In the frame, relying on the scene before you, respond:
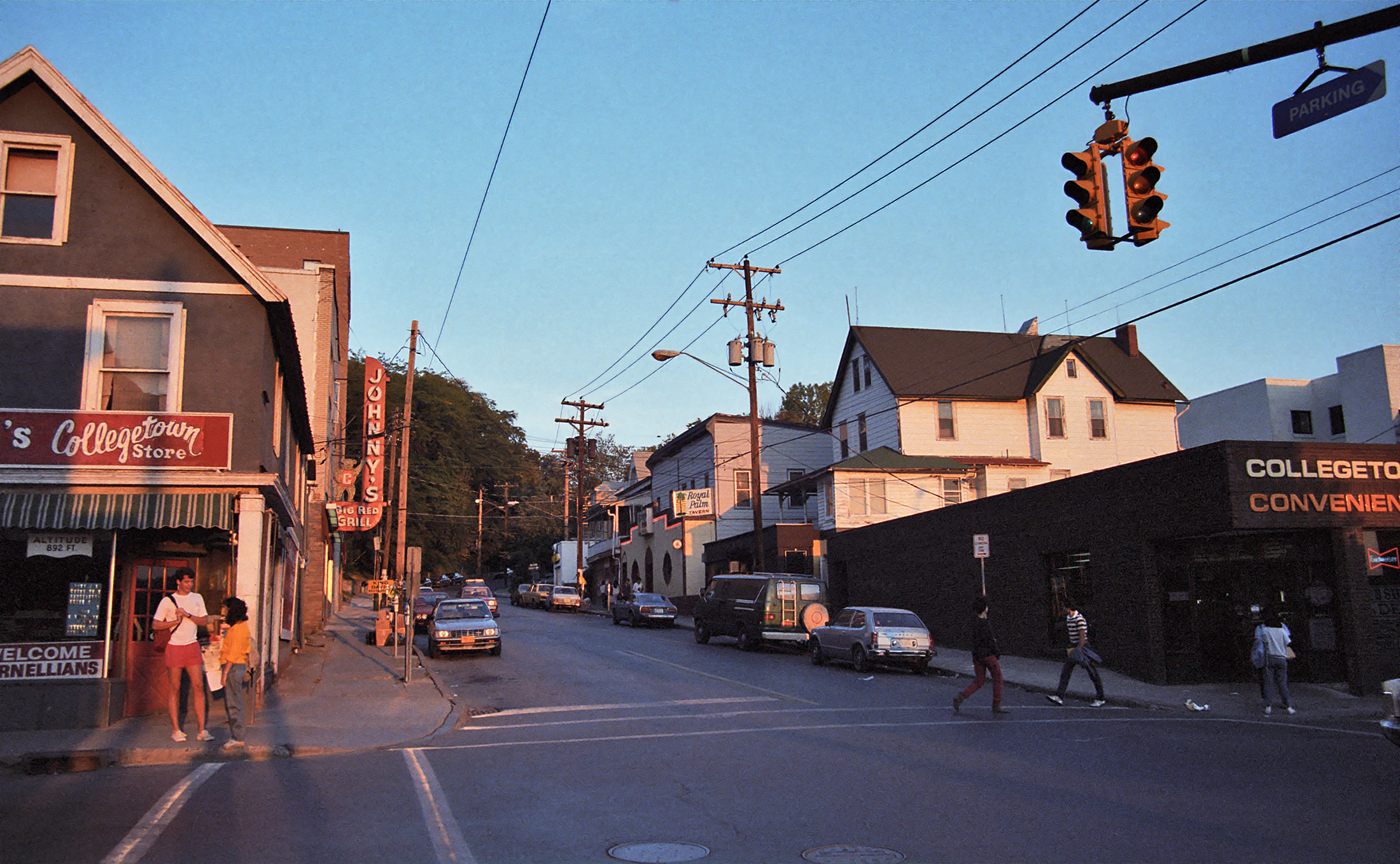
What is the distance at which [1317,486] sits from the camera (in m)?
18.3

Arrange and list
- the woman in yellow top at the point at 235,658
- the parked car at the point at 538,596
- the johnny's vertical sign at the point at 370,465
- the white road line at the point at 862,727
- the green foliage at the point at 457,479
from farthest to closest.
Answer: the green foliage at the point at 457,479 < the parked car at the point at 538,596 < the johnny's vertical sign at the point at 370,465 < the white road line at the point at 862,727 < the woman in yellow top at the point at 235,658

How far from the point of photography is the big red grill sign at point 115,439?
45.2 ft

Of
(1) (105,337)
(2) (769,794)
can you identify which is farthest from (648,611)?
(2) (769,794)

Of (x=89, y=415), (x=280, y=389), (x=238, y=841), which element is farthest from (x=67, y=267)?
(x=238, y=841)

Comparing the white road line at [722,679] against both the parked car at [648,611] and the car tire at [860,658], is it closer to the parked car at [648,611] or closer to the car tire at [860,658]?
the car tire at [860,658]

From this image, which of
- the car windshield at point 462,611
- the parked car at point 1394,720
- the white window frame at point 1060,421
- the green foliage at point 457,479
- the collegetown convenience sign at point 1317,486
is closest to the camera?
the parked car at point 1394,720

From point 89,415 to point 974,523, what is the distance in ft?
67.2

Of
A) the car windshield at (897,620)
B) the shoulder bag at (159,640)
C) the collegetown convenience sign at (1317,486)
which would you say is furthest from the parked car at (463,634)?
the collegetown convenience sign at (1317,486)

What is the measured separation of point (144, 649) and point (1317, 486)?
2007 centimetres

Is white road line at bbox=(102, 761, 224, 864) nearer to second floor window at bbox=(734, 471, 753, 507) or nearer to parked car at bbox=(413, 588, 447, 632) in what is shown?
parked car at bbox=(413, 588, 447, 632)

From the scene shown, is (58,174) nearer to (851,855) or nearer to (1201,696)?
(851,855)

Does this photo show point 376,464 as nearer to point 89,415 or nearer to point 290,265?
point 290,265

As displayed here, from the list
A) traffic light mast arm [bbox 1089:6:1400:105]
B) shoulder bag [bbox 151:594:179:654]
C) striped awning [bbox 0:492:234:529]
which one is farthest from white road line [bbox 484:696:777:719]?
traffic light mast arm [bbox 1089:6:1400:105]

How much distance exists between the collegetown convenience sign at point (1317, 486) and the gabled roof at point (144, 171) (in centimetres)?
1685
